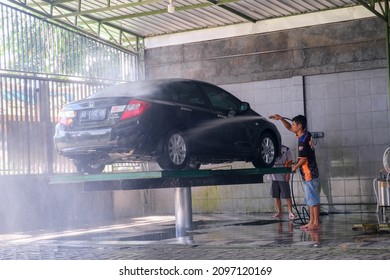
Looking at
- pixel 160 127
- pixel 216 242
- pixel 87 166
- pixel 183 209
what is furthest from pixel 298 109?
pixel 216 242

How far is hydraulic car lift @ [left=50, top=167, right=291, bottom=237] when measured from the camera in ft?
33.5

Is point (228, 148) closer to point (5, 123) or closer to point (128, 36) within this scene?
point (5, 123)

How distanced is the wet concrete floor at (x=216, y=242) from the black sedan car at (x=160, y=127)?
3.61 feet

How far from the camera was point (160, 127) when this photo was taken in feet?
34.3

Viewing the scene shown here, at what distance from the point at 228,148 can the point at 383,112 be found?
5.92 meters

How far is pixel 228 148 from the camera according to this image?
11.6 metres

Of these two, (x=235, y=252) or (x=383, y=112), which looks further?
(x=383, y=112)

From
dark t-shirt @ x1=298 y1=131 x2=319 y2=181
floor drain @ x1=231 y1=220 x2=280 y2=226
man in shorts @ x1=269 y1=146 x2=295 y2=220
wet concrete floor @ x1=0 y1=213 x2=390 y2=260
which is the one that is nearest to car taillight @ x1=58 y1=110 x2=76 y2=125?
wet concrete floor @ x1=0 y1=213 x2=390 y2=260

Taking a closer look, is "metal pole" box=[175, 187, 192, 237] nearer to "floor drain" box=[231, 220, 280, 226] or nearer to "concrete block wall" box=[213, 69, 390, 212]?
"floor drain" box=[231, 220, 280, 226]

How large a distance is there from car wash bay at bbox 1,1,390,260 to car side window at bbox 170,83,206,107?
498 cm

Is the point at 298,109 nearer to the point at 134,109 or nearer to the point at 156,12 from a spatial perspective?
the point at 156,12
